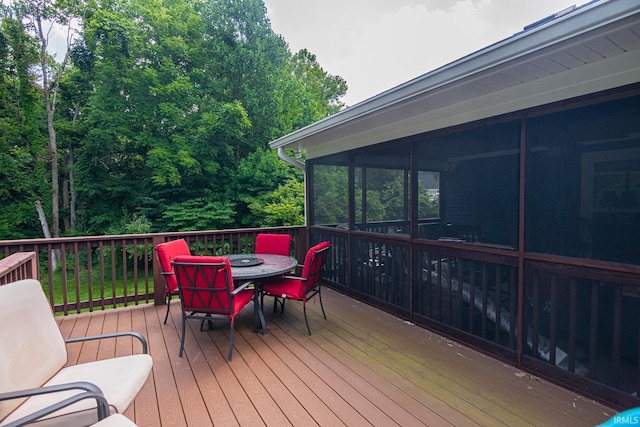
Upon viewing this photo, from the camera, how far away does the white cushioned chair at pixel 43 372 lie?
4.80 feet

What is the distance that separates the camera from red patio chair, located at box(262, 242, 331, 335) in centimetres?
329

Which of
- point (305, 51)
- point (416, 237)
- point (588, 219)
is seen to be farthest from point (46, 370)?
point (305, 51)

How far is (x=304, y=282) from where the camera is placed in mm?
3318

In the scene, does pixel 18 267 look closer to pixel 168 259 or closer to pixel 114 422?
pixel 168 259

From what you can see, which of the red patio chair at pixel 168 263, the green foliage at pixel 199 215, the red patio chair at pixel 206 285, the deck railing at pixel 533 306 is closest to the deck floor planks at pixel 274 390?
the red patio chair at pixel 206 285

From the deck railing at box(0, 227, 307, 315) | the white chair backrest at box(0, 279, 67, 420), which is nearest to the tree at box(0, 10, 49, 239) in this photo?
the deck railing at box(0, 227, 307, 315)

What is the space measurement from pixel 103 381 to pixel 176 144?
9.38 metres

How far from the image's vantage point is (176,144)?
9.89m

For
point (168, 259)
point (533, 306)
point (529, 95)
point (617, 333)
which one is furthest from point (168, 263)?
point (617, 333)

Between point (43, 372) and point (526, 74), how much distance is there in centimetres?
372

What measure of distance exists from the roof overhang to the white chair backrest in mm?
3049

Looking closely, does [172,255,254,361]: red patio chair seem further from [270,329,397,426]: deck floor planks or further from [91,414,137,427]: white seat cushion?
[91,414,137,427]: white seat cushion

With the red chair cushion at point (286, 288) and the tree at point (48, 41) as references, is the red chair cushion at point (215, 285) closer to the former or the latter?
the red chair cushion at point (286, 288)

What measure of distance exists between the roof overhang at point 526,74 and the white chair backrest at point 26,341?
3049 mm
